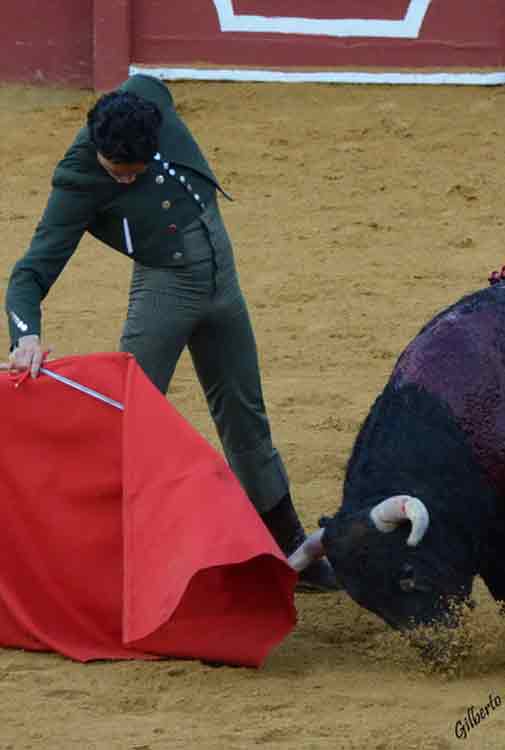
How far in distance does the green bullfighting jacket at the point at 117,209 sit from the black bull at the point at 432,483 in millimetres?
690

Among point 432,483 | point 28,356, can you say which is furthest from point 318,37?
point 432,483

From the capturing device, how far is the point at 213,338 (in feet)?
14.5

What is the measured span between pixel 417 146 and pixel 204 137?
1101mm

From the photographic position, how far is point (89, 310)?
720cm

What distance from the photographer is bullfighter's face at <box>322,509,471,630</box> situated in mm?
3723

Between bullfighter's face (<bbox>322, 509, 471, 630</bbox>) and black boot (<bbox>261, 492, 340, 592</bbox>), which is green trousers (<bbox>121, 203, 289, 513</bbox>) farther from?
bullfighter's face (<bbox>322, 509, 471, 630</bbox>)

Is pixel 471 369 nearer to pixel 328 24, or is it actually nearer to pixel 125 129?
pixel 125 129

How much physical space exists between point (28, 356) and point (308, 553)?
841mm

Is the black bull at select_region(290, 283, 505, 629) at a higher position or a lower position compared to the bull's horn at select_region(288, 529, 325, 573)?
higher

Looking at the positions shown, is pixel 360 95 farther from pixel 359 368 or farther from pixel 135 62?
pixel 359 368

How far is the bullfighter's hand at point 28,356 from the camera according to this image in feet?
13.4

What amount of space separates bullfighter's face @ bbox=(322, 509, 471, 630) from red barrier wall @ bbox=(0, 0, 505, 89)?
544cm

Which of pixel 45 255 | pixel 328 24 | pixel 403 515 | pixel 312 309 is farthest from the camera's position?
pixel 328 24

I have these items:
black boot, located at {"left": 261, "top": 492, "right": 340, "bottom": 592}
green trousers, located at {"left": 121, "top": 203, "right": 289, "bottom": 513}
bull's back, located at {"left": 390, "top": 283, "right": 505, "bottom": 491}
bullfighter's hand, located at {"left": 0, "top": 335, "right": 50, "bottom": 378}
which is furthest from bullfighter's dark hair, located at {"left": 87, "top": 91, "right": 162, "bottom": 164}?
black boot, located at {"left": 261, "top": 492, "right": 340, "bottom": 592}
